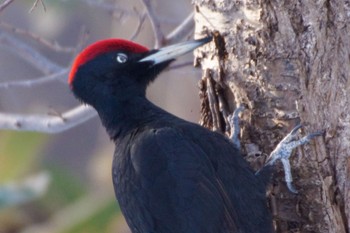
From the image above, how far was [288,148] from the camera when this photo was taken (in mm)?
3785

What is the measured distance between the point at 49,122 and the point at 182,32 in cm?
95

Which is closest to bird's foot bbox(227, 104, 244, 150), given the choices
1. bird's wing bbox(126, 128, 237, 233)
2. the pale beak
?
bird's wing bbox(126, 128, 237, 233)

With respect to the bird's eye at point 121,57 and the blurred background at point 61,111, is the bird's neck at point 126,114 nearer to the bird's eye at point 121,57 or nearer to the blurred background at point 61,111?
the bird's eye at point 121,57

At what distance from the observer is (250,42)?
386cm

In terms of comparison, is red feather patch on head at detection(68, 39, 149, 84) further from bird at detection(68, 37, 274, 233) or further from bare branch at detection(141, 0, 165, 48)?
bare branch at detection(141, 0, 165, 48)

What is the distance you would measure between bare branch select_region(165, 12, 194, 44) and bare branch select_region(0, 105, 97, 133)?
62 centimetres

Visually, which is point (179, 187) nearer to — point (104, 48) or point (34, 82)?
point (104, 48)

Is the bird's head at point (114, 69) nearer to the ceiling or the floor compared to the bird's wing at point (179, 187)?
nearer to the ceiling

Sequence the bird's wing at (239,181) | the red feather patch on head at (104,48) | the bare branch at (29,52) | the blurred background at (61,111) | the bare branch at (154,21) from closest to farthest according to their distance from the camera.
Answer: the bird's wing at (239,181), the red feather patch on head at (104,48), the bare branch at (154,21), the bare branch at (29,52), the blurred background at (61,111)

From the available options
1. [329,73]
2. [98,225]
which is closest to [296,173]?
[329,73]

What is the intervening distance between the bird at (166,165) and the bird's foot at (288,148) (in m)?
0.13

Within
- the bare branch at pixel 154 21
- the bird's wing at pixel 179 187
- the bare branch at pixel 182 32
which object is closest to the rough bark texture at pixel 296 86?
the bird's wing at pixel 179 187

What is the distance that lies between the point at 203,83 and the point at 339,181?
79 cm

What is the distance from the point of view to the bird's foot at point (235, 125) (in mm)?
3965
